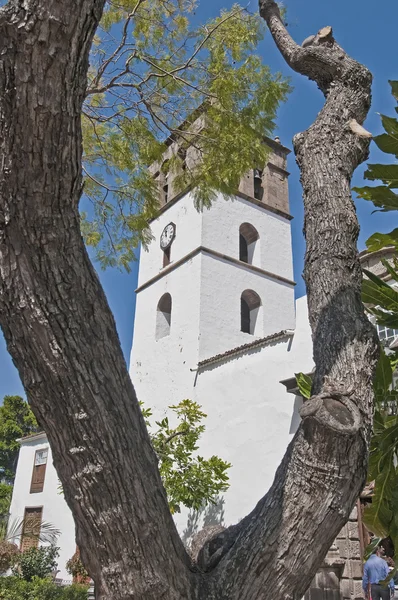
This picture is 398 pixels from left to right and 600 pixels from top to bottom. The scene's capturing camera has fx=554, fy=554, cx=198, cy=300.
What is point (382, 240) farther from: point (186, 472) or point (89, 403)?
point (186, 472)

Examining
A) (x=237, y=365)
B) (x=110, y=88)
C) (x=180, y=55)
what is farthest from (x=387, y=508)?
(x=237, y=365)

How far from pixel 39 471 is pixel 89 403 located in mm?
19312

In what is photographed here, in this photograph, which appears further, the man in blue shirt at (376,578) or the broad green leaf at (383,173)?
the man in blue shirt at (376,578)

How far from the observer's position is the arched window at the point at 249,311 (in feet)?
56.0

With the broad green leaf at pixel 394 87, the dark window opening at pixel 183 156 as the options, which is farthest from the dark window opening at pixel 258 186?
the broad green leaf at pixel 394 87

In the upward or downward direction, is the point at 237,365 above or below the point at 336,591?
above

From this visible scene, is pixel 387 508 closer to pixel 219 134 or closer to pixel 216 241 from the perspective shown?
pixel 219 134

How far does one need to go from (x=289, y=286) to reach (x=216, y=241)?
3056 millimetres

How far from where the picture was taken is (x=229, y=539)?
1.85 m

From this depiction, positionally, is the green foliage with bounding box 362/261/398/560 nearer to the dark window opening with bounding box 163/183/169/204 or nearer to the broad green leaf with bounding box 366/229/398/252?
the broad green leaf with bounding box 366/229/398/252

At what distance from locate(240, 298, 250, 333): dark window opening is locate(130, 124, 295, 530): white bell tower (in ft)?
0.12

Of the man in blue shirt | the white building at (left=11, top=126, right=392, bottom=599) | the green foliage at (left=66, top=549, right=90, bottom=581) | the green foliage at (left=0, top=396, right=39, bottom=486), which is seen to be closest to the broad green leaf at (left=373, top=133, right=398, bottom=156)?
the man in blue shirt

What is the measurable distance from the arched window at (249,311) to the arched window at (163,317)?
231 centimetres

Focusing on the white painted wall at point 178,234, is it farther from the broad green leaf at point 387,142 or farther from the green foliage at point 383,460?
the green foliage at point 383,460
